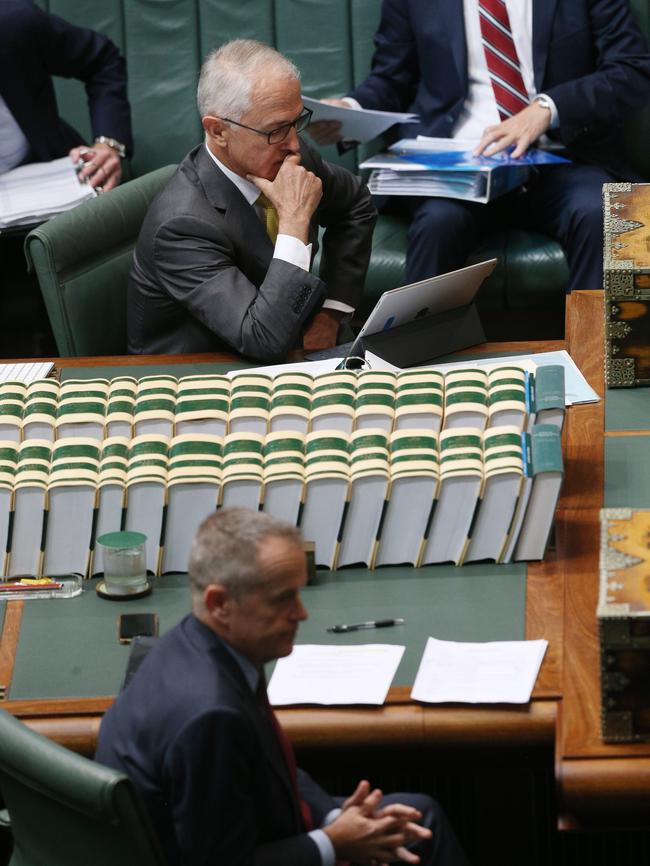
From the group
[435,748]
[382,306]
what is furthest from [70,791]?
[382,306]

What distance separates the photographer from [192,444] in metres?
2.18

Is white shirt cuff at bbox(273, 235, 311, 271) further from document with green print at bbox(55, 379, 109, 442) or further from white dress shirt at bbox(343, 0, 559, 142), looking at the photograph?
white dress shirt at bbox(343, 0, 559, 142)

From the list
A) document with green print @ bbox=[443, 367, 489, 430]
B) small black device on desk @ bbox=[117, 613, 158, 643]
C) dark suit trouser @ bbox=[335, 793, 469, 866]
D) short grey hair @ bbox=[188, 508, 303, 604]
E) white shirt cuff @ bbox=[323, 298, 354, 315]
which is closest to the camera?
short grey hair @ bbox=[188, 508, 303, 604]

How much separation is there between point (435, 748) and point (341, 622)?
0.27 meters

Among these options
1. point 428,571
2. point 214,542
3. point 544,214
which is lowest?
point 544,214

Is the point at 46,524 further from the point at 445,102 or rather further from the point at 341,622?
the point at 445,102

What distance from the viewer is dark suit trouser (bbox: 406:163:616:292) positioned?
4020 millimetres

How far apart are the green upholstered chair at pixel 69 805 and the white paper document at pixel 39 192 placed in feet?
8.66

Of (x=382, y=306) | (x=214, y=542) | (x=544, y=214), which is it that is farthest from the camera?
(x=544, y=214)

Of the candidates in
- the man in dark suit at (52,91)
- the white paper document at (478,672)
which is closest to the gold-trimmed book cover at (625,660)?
the white paper document at (478,672)

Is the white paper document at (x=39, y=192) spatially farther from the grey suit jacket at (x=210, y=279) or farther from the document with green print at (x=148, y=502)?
the document with green print at (x=148, y=502)

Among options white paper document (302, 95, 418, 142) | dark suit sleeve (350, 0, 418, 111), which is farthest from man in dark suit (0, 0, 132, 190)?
dark suit sleeve (350, 0, 418, 111)

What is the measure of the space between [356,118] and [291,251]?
4.00ft

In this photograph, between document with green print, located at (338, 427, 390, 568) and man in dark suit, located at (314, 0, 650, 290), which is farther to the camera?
man in dark suit, located at (314, 0, 650, 290)
